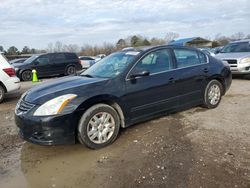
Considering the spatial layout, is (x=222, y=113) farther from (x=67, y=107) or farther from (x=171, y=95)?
(x=67, y=107)

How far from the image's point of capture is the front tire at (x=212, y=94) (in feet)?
20.6

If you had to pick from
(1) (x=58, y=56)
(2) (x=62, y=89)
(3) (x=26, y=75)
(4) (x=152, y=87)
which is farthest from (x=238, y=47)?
(3) (x=26, y=75)

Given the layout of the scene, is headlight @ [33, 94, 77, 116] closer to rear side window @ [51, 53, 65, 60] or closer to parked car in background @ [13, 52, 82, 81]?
parked car in background @ [13, 52, 82, 81]

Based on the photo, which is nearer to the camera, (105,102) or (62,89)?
(62,89)

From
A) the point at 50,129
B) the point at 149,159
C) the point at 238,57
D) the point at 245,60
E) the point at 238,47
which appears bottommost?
the point at 149,159

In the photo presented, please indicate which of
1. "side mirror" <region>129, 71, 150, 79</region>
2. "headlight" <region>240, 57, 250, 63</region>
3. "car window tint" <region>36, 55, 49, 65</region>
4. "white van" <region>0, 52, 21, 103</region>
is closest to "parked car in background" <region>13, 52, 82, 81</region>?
"car window tint" <region>36, 55, 49, 65</region>

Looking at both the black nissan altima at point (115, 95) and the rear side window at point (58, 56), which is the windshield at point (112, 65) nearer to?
the black nissan altima at point (115, 95)

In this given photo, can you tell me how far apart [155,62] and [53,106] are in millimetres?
2190

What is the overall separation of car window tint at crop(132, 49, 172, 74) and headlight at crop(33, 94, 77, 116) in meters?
1.37

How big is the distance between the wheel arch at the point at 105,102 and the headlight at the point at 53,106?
0.22 m

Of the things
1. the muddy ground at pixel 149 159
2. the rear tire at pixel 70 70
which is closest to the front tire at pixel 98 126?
the muddy ground at pixel 149 159

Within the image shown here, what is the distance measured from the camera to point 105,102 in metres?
4.65

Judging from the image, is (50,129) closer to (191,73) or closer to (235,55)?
(191,73)

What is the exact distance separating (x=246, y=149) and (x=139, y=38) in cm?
5541
